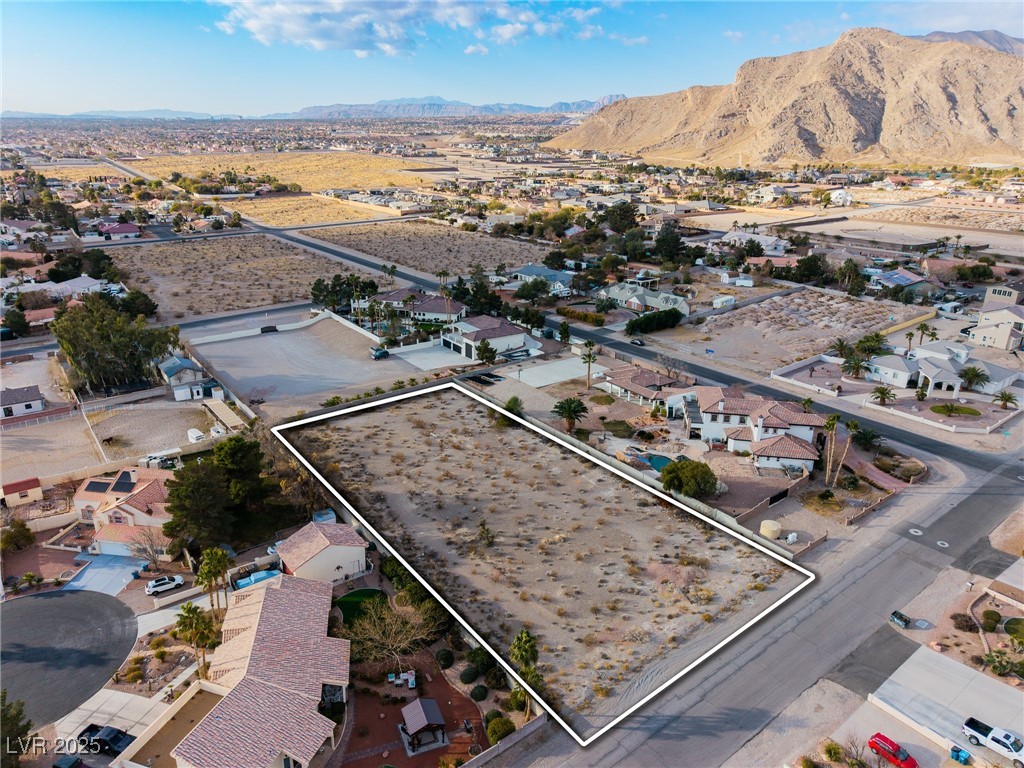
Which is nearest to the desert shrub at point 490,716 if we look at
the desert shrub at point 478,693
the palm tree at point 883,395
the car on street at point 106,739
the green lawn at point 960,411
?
the desert shrub at point 478,693

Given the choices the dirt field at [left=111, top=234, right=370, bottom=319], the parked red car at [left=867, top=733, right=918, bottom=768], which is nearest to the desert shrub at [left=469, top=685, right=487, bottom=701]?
the parked red car at [left=867, top=733, right=918, bottom=768]

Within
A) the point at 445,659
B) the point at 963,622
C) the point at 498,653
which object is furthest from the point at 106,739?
the point at 963,622

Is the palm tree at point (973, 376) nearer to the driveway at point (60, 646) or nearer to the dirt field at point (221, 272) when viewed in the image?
the driveway at point (60, 646)

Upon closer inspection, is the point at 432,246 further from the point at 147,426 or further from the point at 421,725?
the point at 421,725

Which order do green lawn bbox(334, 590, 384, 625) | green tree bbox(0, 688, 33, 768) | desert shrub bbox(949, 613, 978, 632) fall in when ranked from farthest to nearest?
green lawn bbox(334, 590, 384, 625) < desert shrub bbox(949, 613, 978, 632) < green tree bbox(0, 688, 33, 768)

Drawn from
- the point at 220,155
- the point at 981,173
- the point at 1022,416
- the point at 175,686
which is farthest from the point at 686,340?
the point at 220,155

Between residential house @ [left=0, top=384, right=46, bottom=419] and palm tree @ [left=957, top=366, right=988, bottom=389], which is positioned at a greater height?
palm tree @ [left=957, top=366, right=988, bottom=389]

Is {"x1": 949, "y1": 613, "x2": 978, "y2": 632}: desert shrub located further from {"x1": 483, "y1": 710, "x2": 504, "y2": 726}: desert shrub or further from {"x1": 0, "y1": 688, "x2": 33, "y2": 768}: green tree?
{"x1": 0, "y1": 688, "x2": 33, "y2": 768}: green tree
